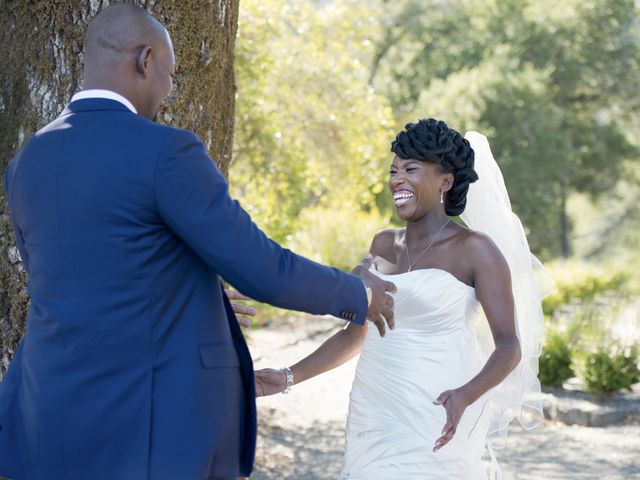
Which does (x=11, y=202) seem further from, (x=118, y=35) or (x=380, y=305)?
(x=380, y=305)

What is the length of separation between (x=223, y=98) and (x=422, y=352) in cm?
156

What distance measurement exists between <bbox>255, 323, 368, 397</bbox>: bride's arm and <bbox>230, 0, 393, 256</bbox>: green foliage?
21.6ft

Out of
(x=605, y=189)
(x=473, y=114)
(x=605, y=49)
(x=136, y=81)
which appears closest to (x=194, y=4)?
(x=136, y=81)

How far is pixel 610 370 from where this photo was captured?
10.6m

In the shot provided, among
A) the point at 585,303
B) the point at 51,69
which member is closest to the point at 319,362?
the point at 51,69

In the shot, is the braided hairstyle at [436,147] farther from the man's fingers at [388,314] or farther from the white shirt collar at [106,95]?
the white shirt collar at [106,95]

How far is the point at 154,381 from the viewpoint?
2775 mm

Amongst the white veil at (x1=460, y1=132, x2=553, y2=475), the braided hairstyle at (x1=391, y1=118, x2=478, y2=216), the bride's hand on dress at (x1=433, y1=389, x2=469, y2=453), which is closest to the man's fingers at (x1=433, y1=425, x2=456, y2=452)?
the bride's hand on dress at (x1=433, y1=389, x2=469, y2=453)

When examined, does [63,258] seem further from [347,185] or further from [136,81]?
[347,185]

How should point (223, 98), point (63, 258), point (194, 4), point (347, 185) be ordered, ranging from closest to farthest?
point (63, 258)
point (194, 4)
point (223, 98)
point (347, 185)

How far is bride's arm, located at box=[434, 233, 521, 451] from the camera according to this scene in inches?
145

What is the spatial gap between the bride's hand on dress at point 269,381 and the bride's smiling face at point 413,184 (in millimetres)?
824

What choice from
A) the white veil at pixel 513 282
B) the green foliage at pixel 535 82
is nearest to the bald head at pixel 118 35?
the white veil at pixel 513 282

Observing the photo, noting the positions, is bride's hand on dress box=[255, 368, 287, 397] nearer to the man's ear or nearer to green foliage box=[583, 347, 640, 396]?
the man's ear
